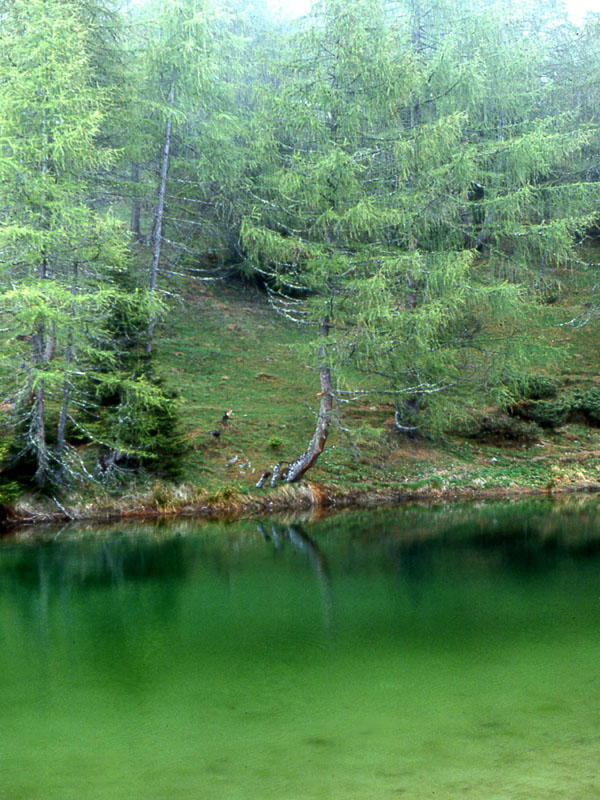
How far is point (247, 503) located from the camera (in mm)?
15492

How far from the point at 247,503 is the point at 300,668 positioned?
8.74m

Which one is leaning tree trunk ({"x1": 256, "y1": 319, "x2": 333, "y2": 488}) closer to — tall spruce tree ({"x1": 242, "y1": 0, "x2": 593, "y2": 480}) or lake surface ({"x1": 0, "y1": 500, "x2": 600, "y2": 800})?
tall spruce tree ({"x1": 242, "y1": 0, "x2": 593, "y2": 480})

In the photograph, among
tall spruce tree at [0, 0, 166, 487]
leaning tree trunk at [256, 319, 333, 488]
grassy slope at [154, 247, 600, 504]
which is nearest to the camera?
tall spruce tree at [0, 0, 166, 487]

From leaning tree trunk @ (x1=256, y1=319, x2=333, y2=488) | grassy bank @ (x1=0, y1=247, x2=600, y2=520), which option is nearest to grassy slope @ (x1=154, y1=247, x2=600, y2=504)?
grassy bank @ (x1=0, y1=247, x2=600, y2=520)

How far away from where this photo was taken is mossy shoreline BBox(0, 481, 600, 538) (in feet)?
47.4

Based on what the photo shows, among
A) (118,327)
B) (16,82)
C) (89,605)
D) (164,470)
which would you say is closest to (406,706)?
(89,605)

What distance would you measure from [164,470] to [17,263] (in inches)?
201

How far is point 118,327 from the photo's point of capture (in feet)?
50.7

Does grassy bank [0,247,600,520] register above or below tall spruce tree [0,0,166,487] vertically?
below

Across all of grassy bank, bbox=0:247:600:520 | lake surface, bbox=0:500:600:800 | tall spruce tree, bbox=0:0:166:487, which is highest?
tall spruce tree, bbox=0:0:166:487

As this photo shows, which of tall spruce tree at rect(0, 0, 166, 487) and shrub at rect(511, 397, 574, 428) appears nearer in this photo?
tall spruce tree at rect(0, 0, 166, 487)

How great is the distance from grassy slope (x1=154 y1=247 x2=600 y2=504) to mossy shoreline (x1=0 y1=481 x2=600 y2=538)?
0.21 meters

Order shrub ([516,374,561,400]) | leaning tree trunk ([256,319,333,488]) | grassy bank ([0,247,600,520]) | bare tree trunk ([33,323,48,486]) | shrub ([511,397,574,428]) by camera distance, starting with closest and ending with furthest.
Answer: bare tree trunk ([33,323,48,486]) < grassy bank ([0,247,600,520]) < leaning tree trunk ([256,319,333,488]) < shrub ([511,397,574,428]) < shrub ([516,374,561,400])

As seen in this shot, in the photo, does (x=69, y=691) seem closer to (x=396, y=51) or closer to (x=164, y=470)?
(x=164, y=470)
